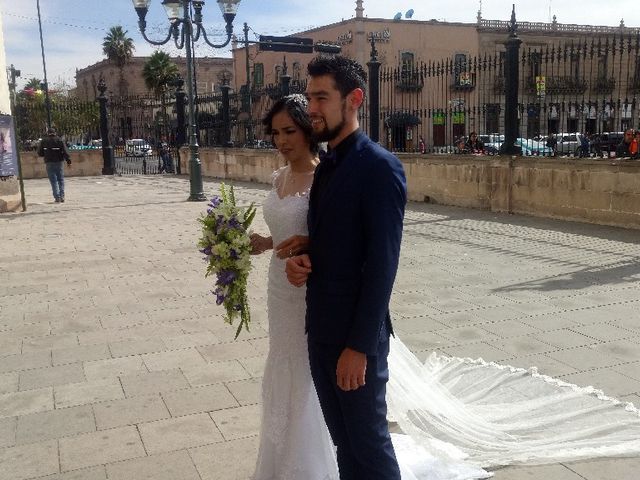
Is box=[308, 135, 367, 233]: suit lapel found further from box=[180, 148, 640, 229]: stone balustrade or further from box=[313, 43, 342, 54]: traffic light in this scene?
box=[180, 148, 640, 229]: stone balustrade

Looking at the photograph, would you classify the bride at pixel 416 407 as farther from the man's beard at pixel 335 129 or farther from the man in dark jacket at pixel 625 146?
the man in dark jacket at pixel 625 146

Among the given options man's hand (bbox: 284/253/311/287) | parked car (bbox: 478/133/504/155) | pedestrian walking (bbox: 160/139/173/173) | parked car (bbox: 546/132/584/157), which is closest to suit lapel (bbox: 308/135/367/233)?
man's hand (bbox: 284/253/311/287)

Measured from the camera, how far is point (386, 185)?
216 centimetres

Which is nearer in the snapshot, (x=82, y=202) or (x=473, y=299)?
(x=473, y=299)

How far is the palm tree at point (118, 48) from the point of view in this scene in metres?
61.7

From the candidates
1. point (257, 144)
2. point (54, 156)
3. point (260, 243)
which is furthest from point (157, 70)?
point (260, 243)

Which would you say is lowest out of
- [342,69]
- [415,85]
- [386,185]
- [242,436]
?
[242,436]

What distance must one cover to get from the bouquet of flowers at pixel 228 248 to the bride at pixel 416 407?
0.46 feet

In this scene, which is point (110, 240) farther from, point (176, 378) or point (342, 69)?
point (342, 69)

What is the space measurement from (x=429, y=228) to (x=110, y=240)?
5258 millimetres

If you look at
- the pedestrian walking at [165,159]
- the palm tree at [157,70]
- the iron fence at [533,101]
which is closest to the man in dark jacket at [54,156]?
the iron fence at [533,101]

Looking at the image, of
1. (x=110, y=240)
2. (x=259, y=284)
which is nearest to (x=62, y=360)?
(x=259, y=284)

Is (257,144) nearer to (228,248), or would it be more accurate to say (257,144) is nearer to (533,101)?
(533,101)

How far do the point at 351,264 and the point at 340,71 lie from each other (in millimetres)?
666
